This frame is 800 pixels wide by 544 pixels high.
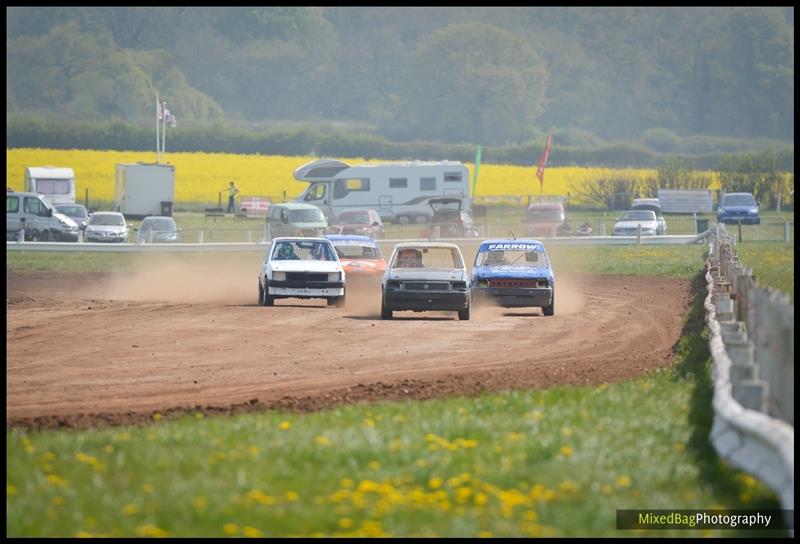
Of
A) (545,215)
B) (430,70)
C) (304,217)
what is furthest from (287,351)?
(430,70)

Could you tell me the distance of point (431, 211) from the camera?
6606cm

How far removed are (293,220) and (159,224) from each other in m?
5.27

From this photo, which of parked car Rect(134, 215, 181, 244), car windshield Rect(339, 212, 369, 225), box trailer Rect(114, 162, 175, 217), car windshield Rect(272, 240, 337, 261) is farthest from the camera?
box trailer Rect(114, 162, 175, 217)

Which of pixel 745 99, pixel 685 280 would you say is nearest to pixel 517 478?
pixel 685 280

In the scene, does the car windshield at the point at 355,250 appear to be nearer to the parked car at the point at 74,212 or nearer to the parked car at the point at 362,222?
the parked car at the point at 362,222

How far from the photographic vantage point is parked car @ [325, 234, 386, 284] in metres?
29.7

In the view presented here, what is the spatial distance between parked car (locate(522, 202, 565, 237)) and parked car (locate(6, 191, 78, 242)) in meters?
17.7

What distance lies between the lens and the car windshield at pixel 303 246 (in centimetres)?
2808

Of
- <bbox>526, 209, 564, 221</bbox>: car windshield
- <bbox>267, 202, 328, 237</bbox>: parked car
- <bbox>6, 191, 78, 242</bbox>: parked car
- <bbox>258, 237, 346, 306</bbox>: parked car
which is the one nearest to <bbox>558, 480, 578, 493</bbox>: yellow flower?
<bbox>258, 237, 346, 306</bbox>: parked car

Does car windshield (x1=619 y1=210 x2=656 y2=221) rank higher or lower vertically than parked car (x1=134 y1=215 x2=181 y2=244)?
higher

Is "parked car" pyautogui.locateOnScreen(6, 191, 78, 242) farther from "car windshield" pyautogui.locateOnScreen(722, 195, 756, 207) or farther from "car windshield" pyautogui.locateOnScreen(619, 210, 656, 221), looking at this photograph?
"car windshield" pyautogui.locateOnScreen(722, 195, 756, 207)

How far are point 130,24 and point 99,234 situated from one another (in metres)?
120

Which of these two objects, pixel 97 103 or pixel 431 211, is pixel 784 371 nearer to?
pixel 431 211

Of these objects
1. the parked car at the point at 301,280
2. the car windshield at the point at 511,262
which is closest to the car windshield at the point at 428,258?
the car windshield at the point at 511,262
